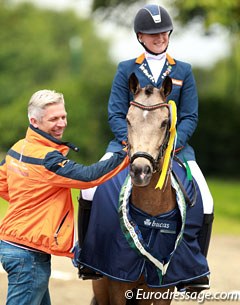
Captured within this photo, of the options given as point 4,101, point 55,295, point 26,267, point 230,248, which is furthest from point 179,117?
point 4,101

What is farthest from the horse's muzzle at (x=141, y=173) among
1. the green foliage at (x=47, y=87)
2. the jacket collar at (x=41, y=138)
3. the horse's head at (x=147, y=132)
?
the green foliage at (x=47, y=87)

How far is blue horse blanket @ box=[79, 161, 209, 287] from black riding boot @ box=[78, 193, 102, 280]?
12cm

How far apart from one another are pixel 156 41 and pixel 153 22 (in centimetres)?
15

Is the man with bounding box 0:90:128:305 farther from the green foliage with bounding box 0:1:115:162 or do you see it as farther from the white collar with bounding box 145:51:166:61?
the green foliage with bounding box 0:1:115:162

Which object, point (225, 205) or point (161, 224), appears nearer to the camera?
point (161, 224)

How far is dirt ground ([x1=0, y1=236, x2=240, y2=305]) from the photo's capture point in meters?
8.05

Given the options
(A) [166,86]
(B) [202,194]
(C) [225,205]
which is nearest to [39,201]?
(A) [166,86]

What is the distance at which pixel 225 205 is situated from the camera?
18.6m

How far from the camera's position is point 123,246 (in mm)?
5344

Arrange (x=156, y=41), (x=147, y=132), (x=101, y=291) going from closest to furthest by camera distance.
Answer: (x=147, y=132) < (x=156, y=41) < (x=101, y=291)

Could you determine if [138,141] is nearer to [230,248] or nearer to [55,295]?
[55,295]

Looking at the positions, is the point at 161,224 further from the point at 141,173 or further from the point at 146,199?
the point at 141,173

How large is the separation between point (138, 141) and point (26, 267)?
1.13 meters

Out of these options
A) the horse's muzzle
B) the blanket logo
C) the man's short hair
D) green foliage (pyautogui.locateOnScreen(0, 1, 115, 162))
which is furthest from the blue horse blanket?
green foliage (pyautogui.locateOnScreen(0, 1, 115, 162))
